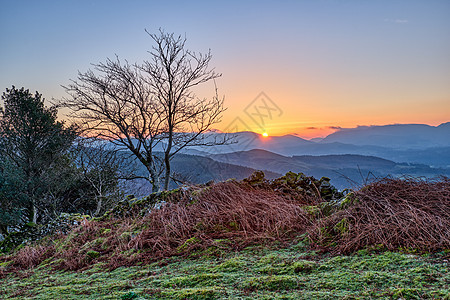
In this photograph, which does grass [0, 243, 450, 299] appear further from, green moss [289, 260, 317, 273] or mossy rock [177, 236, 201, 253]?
mossy rock [177, 236, 201, 253]

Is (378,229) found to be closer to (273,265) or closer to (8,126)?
(273,265)

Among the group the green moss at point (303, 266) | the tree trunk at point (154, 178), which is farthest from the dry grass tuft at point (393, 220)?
the tree trunk at point (154, 178)

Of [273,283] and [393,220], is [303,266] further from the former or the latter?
[393,220]

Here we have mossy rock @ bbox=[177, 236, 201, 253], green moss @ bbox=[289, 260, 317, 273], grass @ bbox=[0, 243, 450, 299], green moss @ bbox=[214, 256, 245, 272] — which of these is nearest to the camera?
grass @ bbox=[0, 243, 450, 299]

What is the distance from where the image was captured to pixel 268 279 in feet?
8.39

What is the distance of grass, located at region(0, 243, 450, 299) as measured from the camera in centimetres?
217

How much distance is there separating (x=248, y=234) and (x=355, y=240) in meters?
1.61

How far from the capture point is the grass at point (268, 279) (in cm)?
217

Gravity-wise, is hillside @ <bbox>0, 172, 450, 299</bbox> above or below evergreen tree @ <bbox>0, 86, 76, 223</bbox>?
below

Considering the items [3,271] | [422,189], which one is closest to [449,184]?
[422,189]

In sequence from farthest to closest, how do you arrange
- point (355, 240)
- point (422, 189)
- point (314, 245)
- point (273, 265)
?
1. point (422, 189)
2. point (314, 245)
3. point (355, 240)
4. point (273, 265)

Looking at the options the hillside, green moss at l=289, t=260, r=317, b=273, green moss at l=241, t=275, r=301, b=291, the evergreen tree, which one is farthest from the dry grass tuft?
the evergreen tree

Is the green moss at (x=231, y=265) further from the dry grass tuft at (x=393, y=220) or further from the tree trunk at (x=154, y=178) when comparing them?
the tree trunk at (x=154, y=178)

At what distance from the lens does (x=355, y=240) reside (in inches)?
129
